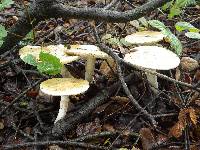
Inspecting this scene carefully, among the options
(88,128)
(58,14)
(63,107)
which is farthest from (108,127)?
(58,14)

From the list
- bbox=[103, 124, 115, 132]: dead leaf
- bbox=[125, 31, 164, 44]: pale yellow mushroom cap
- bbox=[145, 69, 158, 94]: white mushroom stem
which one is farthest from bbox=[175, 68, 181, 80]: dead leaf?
bbox=[103, 124, 115, 132]: dead leaf

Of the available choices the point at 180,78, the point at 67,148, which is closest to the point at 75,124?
the point at 67,148

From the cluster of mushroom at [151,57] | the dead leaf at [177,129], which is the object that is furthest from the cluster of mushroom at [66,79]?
the dead leaf at [177,129]

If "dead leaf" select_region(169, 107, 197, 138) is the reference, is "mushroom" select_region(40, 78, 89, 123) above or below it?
above

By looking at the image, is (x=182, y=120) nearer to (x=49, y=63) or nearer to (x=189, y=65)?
(x=189, y=65)

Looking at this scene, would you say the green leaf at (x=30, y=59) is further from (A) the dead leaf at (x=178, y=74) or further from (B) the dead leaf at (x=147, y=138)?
(A) the dead leaf at (x=178, y=74)

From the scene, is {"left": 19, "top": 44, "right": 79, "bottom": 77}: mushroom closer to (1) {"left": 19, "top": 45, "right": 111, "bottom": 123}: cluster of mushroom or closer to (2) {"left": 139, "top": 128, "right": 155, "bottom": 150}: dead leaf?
(1) {"left": 19, "top": 45, "right": 111, "bottom": 123}: cluster of mushroom
